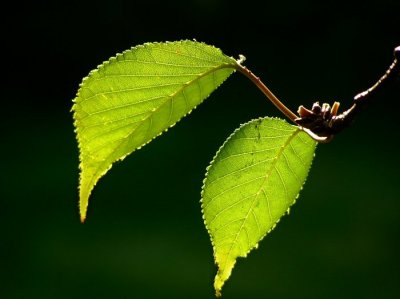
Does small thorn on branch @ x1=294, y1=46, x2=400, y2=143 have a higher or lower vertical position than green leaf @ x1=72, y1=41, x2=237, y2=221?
lower

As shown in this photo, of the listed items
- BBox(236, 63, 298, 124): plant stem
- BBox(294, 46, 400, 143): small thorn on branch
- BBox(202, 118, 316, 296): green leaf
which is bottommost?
BBox(202, 118, 316, 296): green leaf

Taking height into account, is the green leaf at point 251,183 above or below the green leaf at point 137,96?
below

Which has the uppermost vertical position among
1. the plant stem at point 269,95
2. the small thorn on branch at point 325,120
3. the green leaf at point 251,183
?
the plant stem at point 269,95

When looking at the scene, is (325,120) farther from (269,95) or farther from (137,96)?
(137,96)

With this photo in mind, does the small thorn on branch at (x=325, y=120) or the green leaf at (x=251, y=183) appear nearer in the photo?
the small thorn on branch at (x=325, y=120)

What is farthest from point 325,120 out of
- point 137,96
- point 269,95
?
point 137,96

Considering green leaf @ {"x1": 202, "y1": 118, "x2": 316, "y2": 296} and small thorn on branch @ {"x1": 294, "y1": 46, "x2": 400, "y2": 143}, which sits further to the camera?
green leaf @ {"x1": 202, "y1": 118, "x2": 316, "y2": 296}
